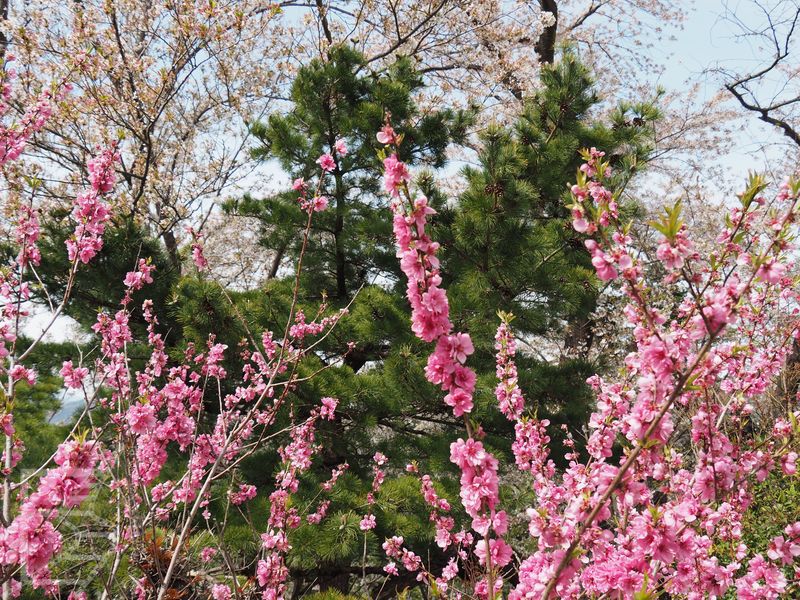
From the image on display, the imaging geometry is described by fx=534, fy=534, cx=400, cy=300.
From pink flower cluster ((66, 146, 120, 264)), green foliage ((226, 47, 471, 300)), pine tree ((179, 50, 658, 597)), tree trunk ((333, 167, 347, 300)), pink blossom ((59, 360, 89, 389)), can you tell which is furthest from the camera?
Answer: tree trunk ((333, 167, 347, 300))

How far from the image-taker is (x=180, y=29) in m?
5.64

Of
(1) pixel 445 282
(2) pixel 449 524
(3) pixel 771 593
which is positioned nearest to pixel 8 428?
(2) pixel 449 524

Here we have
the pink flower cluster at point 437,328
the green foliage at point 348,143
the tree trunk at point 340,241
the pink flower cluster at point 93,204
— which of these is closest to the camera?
the pink flower cluster at point 437,328

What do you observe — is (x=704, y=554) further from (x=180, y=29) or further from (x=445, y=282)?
(x=180, y=29)

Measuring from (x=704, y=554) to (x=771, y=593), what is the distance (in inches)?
16.0

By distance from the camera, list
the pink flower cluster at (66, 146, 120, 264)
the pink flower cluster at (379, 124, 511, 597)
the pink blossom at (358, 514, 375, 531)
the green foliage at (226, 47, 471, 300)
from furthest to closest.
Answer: the green foliage at (226, 47, 471, 300), the pink blossom at (358, 514, 375, 531), the pink flower cluster at (66, 146, 120, 264), the pink flower cluster at (379, 124, 511, 597)

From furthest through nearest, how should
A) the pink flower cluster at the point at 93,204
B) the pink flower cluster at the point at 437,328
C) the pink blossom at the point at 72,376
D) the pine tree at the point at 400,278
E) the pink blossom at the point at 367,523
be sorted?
the pine tree at the point at 400,278 → the pink blossom at the point at 367,523 → the pink blossom at the point at 72,376 → the pink flower cluster at the point at 93,204 → the pink flower cluster at the point at 437,328

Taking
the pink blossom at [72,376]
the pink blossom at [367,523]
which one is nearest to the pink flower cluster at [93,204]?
the pink blossom at [72,376]

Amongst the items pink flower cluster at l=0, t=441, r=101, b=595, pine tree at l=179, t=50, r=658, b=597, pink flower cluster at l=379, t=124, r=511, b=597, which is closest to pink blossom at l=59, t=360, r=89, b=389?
pink flower cluster at l=0, t=441, r=101, b=595

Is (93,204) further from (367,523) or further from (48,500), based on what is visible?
(367,523)

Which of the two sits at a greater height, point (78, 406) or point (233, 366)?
point (233, 366)

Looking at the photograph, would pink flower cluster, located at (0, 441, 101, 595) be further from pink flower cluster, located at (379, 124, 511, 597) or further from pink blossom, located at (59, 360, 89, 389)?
pink blossom, located at (59, 360, 89, 389)

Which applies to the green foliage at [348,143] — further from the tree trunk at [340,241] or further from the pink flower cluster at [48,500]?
the pink flower cluster at [48,500]

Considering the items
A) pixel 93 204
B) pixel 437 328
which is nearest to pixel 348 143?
pixel 93 204
